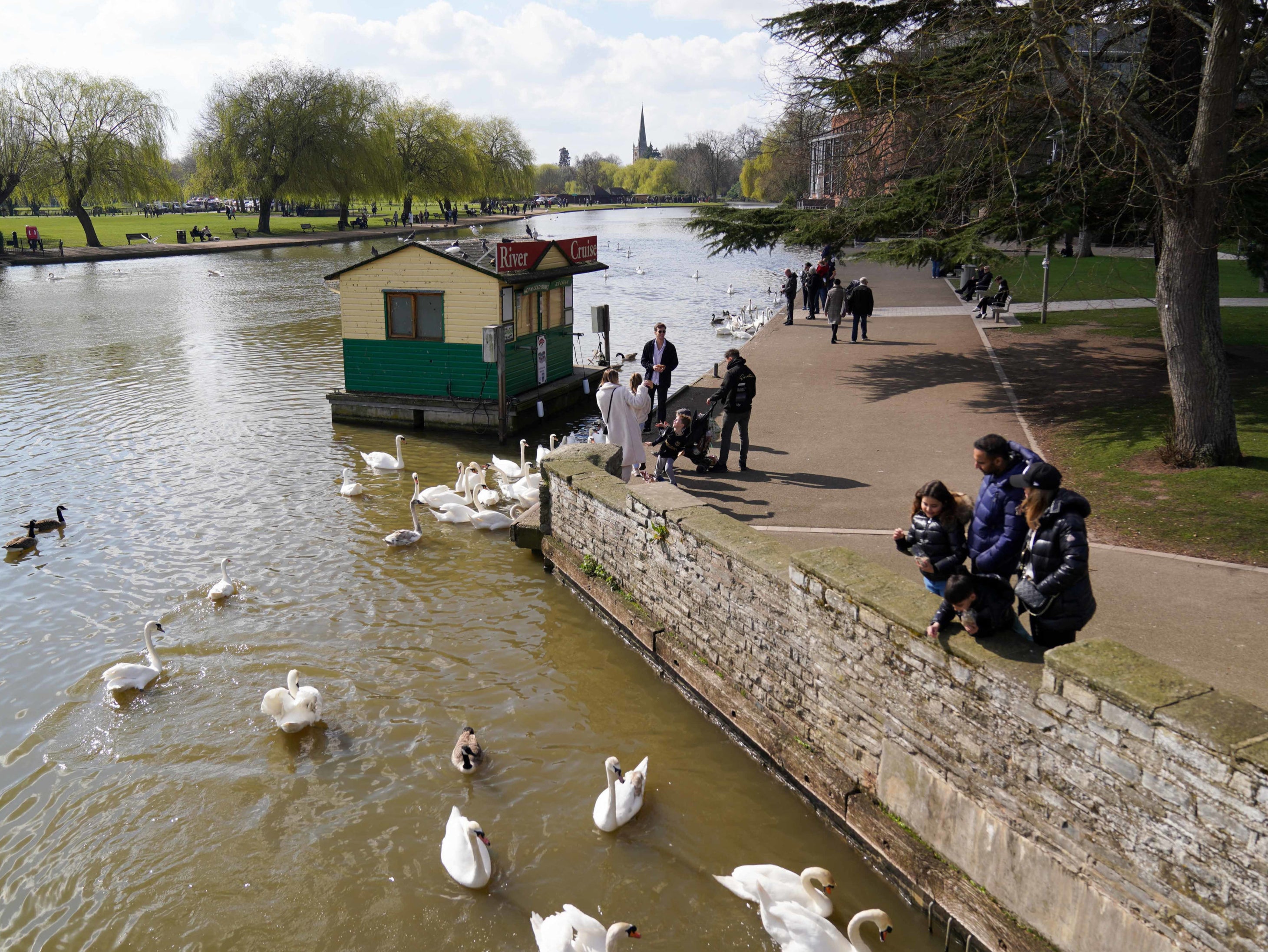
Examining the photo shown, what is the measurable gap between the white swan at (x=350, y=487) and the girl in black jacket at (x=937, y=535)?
1020 centimetres

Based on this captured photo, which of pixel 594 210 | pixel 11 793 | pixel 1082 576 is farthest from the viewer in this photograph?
pixel 594 210

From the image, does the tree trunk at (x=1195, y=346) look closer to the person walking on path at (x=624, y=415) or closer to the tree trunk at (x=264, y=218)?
the person walking on path at (x=624, y=415)

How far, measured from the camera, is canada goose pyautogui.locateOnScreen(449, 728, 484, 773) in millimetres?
7805

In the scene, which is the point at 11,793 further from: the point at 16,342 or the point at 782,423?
the point at 16,342

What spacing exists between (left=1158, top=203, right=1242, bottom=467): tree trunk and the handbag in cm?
804

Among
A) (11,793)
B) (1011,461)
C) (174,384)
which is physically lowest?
(11,793)

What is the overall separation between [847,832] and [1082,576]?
9.30ft

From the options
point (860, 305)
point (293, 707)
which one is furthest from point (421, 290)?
point (860, 305)

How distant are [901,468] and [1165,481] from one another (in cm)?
324

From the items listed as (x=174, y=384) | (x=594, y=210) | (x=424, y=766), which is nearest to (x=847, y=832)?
(x=424, y=766)

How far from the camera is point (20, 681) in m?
9.31

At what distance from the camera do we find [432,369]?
1827 cm

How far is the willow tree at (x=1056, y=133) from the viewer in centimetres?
1190

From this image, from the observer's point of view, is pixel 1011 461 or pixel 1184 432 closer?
pixel 1011 461
